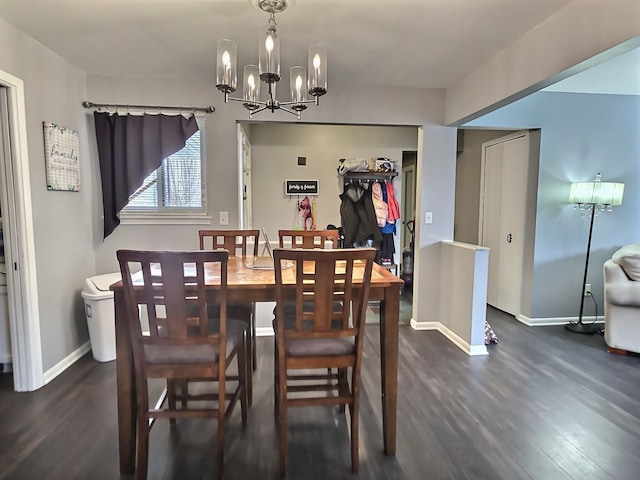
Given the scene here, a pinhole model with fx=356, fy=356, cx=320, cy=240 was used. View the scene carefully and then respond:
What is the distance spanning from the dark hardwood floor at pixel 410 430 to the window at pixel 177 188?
136 cm

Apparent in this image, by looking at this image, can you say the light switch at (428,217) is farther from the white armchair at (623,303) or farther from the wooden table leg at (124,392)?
the wooden table leg at (124,392)

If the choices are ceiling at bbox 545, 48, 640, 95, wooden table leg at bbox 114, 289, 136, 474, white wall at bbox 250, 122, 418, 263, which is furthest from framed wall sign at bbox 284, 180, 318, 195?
wooden table leg at bbox 114, 289, 136, 474

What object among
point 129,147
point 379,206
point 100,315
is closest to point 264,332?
point 100,315

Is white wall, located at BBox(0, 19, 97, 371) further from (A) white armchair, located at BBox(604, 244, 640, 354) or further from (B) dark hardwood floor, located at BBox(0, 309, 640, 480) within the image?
(A) white armchair, located at BBox(604, 244, 640, 354)

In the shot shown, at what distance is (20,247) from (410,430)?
8.83 feet

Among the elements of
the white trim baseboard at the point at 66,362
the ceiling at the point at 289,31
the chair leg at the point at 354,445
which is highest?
the ceiling at the point at 289,31

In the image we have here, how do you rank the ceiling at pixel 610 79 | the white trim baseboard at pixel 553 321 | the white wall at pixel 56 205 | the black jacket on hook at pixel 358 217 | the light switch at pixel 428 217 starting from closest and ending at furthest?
1. the white wall at pixel 56 205
2. the ceiling at pixel 610 79
3. the light switch at pixel 428 217
4. the white trim baseboard at pixel 553 321
5. the black jacket on hook at pixel 358 217

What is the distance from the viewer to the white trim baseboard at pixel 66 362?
8.30 feet

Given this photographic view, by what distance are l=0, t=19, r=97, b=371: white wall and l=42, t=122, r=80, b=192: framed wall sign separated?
0.05m

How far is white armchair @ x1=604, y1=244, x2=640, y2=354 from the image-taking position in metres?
2.93

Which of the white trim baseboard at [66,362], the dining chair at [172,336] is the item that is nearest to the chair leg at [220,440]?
the dining chair at [172,336]

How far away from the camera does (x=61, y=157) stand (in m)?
2.68

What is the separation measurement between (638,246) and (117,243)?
4.98 m

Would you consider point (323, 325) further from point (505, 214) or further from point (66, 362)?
point (505, 214)
